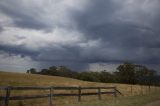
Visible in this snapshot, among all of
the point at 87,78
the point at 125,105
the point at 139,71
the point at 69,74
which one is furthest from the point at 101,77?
the point at 125,105

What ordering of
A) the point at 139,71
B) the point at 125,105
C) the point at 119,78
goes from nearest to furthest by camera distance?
1. the point at 125,105
2. the point at 119,78
3. the point at 139,71

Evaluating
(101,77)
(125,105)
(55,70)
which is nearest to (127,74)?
(101,77)

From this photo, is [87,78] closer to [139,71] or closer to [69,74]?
[69,74]

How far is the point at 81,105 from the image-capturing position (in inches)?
791

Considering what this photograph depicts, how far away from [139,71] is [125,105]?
143986 mm

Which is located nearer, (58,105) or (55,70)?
(58,105)

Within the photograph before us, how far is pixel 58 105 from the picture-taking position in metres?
20.2

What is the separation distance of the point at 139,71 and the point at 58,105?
146427 mm

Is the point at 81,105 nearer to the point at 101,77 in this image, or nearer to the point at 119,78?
the point at 101,77

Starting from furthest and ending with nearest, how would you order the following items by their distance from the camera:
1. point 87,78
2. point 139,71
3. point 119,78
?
1. point 139,71
2. point 119,78
3. point 87,78

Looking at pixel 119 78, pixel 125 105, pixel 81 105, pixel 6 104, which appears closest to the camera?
pixel 6 104

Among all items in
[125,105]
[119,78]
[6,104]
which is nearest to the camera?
[6,104]

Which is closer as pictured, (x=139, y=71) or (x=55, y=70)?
(x=55, y=70)

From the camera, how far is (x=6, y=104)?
597 inches
